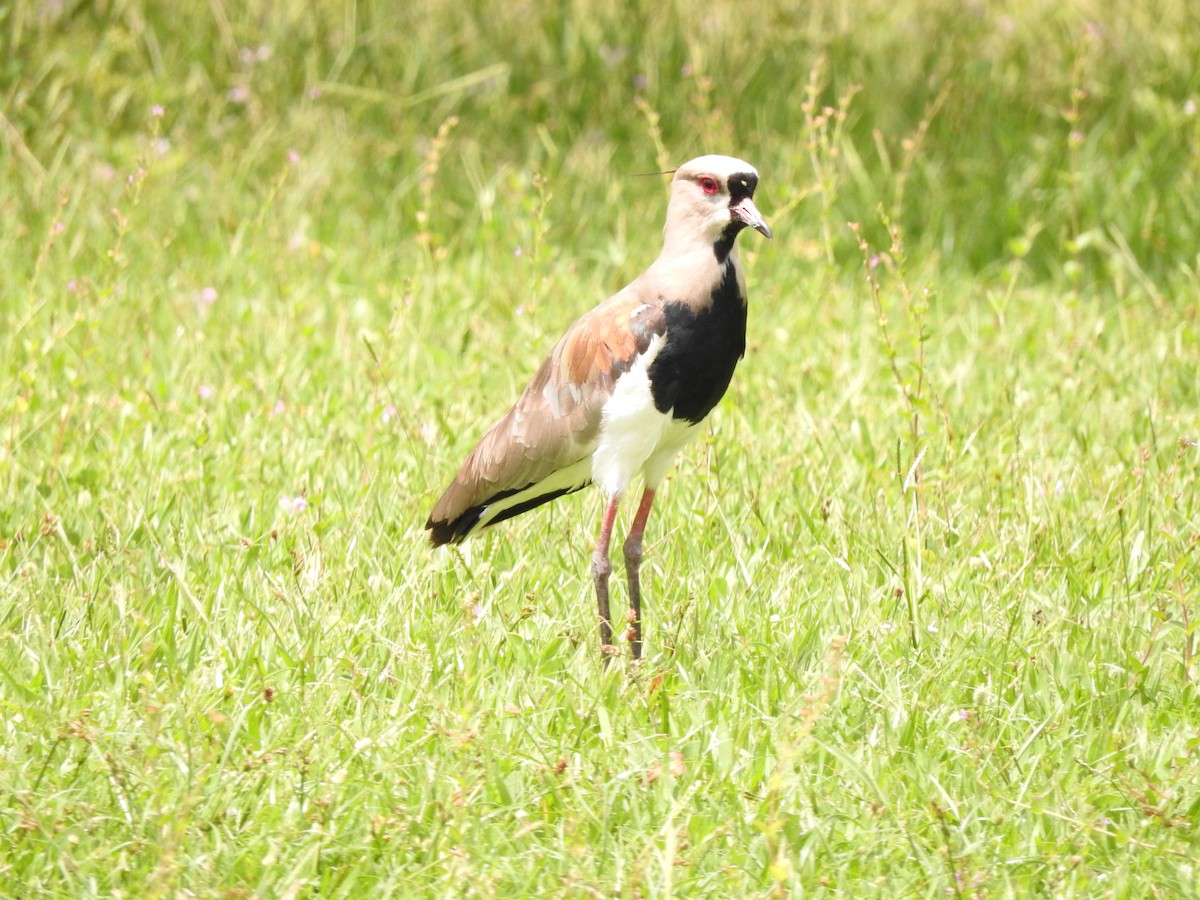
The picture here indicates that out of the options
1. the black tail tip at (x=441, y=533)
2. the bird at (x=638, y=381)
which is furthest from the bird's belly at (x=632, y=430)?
the black tail tip at (x=441, y=533)

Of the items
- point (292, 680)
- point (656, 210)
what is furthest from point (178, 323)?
point (292, 680)

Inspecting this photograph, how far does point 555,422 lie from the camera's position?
402 centimetres

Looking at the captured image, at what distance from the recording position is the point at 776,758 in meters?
3.32

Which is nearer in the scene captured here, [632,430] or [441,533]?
[632,430]

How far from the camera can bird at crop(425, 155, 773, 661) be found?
148 inches

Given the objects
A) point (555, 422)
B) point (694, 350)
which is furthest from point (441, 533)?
point (694, 350)

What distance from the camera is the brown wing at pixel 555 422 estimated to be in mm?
3848

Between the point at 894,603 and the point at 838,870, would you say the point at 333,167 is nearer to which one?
the point at 894,603

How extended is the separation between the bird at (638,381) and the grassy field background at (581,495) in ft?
0.75

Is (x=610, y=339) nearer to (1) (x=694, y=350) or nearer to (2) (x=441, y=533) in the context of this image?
(1) (x=694, y=350)

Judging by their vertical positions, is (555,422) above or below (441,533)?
above

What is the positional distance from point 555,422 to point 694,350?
462 millimetres

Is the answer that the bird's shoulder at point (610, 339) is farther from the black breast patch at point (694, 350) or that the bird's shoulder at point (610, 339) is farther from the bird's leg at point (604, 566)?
the bird's leg at point (604, 566)

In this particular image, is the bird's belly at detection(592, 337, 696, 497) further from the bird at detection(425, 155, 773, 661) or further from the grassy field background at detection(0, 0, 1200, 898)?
the grassy field background at detection(0, 0, 1200, 898)
